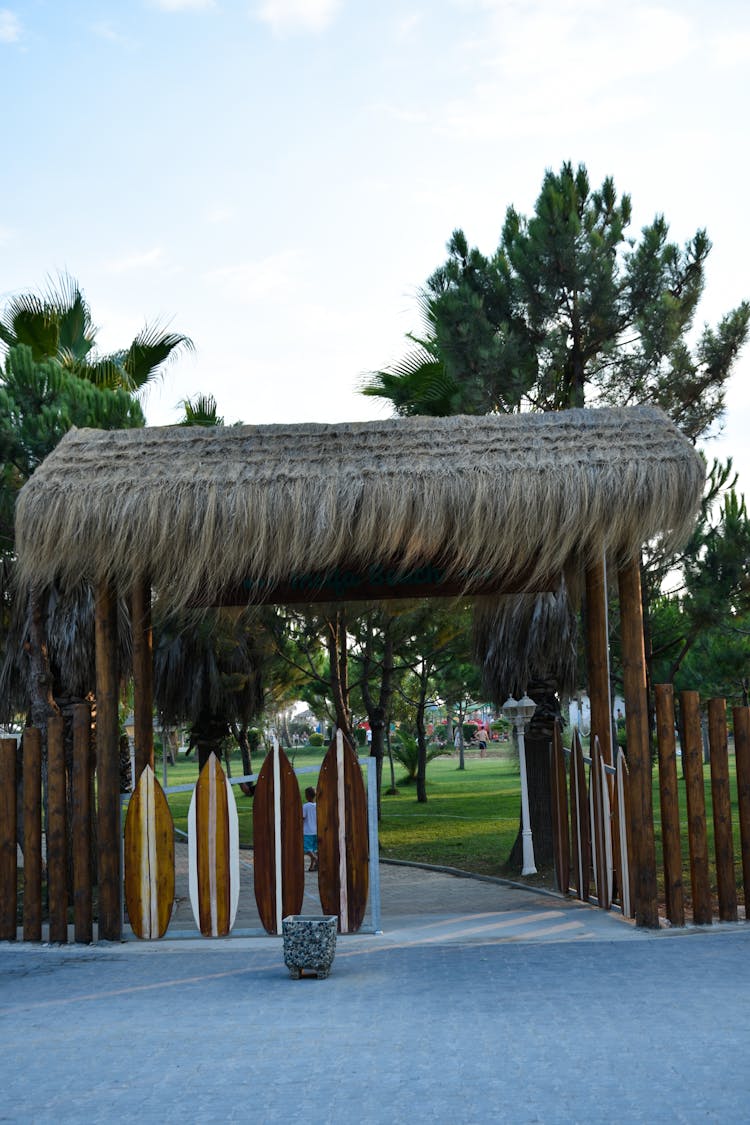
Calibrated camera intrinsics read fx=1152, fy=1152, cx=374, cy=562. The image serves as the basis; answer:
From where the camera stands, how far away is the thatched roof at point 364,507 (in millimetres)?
8664

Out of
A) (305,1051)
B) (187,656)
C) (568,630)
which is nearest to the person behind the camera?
(305,1051)

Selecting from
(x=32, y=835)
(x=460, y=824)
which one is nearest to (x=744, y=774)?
(x=32, y=835)

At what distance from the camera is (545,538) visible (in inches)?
342

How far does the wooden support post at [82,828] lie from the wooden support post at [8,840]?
50cm

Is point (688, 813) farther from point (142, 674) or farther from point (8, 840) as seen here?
point (8, 840)

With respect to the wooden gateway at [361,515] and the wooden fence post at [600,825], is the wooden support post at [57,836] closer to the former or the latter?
the wooden gateway at [361,515]

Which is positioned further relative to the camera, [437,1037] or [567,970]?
[567,970]

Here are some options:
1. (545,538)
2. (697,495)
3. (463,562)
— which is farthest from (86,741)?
(697,495)

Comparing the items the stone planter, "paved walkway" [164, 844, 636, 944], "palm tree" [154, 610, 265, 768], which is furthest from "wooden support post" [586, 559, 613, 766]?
"palm tree" [154, 610, 265, 768]

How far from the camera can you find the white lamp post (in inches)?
488

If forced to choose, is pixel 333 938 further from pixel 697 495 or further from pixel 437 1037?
pixel 697 495

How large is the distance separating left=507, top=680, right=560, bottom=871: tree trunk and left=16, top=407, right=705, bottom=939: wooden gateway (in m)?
4.48

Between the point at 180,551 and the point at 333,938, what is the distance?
3.12 meters

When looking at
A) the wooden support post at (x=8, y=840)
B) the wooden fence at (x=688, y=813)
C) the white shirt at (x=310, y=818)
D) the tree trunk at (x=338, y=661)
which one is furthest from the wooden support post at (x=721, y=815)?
the tree trunk at (x=338, y=661)
